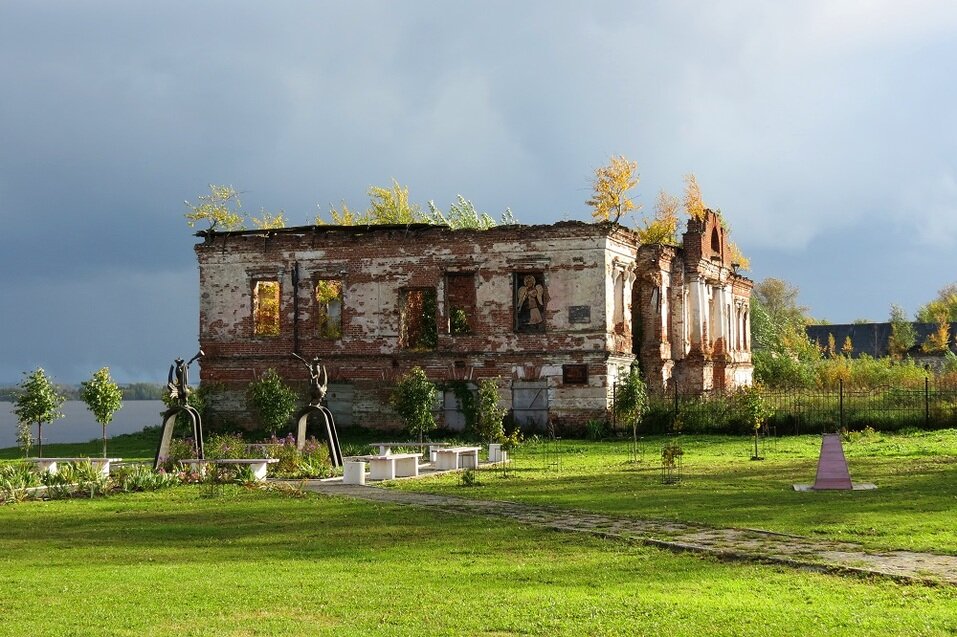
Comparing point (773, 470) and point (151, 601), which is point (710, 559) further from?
point (773, 470)

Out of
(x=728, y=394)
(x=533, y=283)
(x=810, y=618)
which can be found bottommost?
(x=810, y=618)

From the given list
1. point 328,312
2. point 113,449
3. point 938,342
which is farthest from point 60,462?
point 938,342

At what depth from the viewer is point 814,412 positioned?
37062 millimetres

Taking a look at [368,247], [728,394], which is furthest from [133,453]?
[728,394]

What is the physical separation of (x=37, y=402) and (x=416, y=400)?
11.6 meters

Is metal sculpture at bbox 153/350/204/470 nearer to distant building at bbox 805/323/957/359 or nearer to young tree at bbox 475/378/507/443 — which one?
young tree at bbox 475/378/507/443

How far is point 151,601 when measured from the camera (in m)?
10.9

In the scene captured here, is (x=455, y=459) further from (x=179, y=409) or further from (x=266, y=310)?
(x=266, y=310)

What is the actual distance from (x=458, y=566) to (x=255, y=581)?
88.9 inches

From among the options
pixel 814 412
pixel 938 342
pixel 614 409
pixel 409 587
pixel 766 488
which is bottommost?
pixel 409 587

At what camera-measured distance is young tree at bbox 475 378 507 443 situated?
3098cm

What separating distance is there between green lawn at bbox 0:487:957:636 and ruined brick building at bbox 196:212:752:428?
22177 mm

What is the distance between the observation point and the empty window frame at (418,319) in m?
40.7

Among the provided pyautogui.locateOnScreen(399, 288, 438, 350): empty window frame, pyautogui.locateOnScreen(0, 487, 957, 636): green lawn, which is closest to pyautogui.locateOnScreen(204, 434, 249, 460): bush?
pyautogui.locateOnScreen(0, 487, 957, 636): green lawn
